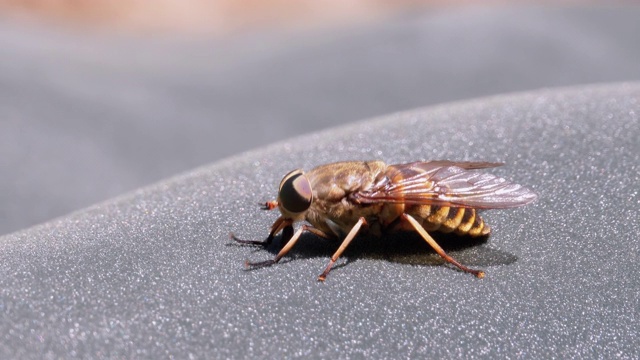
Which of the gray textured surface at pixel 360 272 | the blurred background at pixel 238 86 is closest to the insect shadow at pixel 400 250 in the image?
the gray textured surface at pixel 360 272

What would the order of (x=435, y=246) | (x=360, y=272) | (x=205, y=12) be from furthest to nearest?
(x=205, y=12) < (x=435, y=246) < (x=360, y=272)

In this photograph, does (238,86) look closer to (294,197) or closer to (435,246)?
(294,197)

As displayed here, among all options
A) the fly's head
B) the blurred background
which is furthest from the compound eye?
the blurred background

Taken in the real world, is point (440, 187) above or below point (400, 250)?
above

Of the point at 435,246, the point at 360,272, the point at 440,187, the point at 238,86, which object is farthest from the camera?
the point at 238,86

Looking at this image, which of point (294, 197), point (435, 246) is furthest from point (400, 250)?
point (294, 197)

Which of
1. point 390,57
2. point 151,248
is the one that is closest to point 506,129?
point 151,248

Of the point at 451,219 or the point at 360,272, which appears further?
the point at 451,219

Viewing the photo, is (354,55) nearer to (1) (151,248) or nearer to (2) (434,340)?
(1) (151,248)

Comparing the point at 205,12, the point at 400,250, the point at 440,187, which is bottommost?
the point at 400,250
